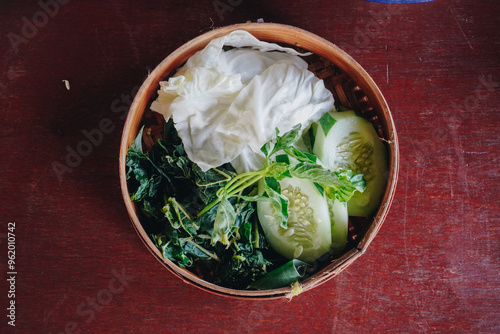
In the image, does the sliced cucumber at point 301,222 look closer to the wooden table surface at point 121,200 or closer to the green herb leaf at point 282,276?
the green herb leaf at point 282,276

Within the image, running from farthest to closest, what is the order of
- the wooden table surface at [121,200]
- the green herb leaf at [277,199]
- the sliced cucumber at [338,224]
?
the wooden table surface at [121,200] → the sliced cucumber at [338,224] → the green herb leaf at [277,199]

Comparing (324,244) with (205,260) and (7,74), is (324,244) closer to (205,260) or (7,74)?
(205,260)

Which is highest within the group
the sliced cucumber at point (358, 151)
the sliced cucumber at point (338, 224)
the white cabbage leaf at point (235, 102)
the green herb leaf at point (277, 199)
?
the white cabbage leaf at point (235, 102)

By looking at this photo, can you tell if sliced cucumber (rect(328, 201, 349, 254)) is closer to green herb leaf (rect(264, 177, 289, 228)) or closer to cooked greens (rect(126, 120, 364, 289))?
cooked greens (rect(126, 120, 364, 289))

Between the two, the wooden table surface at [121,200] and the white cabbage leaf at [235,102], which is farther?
the wooden table surface at [121,200]

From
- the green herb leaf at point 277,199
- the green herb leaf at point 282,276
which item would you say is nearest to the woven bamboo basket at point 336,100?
the green herb leaf at point 282,276

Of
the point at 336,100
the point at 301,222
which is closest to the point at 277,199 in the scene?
the point at 301,222

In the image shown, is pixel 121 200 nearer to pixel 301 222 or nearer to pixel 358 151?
pixel 301 222
